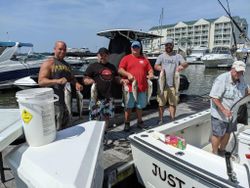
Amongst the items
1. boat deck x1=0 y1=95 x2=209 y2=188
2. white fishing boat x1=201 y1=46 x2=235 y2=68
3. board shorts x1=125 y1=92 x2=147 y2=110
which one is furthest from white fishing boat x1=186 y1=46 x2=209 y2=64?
board shorts x1=125 y1=92 x2=147 y2=110

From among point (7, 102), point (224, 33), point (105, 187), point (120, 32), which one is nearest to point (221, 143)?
point (105, 187)

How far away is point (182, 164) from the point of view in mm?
2260

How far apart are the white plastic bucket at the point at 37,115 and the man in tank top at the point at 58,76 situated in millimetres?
1255

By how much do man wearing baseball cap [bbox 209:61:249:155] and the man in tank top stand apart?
189cm

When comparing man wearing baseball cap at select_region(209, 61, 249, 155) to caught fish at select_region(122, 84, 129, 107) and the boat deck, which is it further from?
caught fish at select_region(122, 84, 129, 107)

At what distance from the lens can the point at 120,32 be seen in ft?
23.2

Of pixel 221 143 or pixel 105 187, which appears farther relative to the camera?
pixel 221 143

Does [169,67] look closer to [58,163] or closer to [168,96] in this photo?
[168,96]

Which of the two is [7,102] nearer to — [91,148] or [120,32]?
[120,32]

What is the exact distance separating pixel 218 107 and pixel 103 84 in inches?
68.8

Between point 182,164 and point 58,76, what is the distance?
1824 mm

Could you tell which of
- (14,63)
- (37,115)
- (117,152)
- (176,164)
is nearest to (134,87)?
(117,152)

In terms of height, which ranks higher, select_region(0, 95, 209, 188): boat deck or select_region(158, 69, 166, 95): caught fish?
select_region(158, 69, 166, 95): caught fish

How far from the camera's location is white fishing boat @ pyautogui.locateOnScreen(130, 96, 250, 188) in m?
2.00
